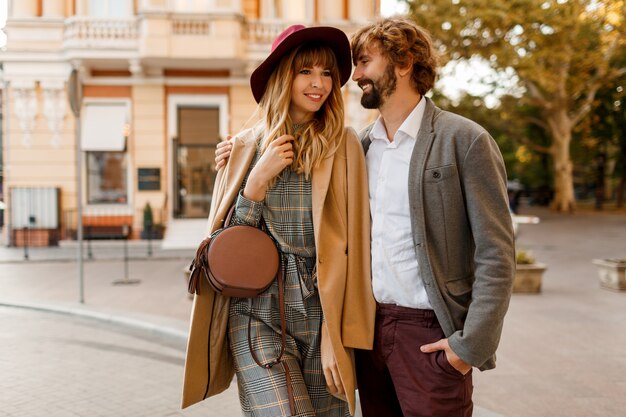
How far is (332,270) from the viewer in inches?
106

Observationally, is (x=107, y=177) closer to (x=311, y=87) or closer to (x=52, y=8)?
(x=52, y=8)

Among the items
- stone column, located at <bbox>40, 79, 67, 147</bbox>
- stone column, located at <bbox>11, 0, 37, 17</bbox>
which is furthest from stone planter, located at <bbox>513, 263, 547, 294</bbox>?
stone column, located at <bbox>11, 0, 37, 17</bbox>

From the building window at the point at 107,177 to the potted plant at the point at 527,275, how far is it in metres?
13.0

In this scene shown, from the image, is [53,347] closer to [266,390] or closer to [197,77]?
[266,390]

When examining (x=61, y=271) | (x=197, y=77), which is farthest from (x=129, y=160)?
(x=61, y=271)

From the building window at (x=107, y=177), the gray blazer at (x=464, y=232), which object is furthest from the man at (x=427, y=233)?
the building window at (x=107, y=177)

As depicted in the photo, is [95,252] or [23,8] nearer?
[95,252]

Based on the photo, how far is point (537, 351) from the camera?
262 inches

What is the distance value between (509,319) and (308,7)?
1488 centimetres

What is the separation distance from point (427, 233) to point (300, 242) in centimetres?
55

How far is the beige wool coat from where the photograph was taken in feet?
8.89

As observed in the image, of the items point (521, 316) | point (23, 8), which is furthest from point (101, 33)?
point (521, 316)

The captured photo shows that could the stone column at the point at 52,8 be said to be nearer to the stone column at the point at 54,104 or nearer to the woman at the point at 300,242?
the stone column at the point at 54,104

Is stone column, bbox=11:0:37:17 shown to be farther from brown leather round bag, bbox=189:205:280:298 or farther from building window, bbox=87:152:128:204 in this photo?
brown leather round bag, bbox=189:205:280:298
